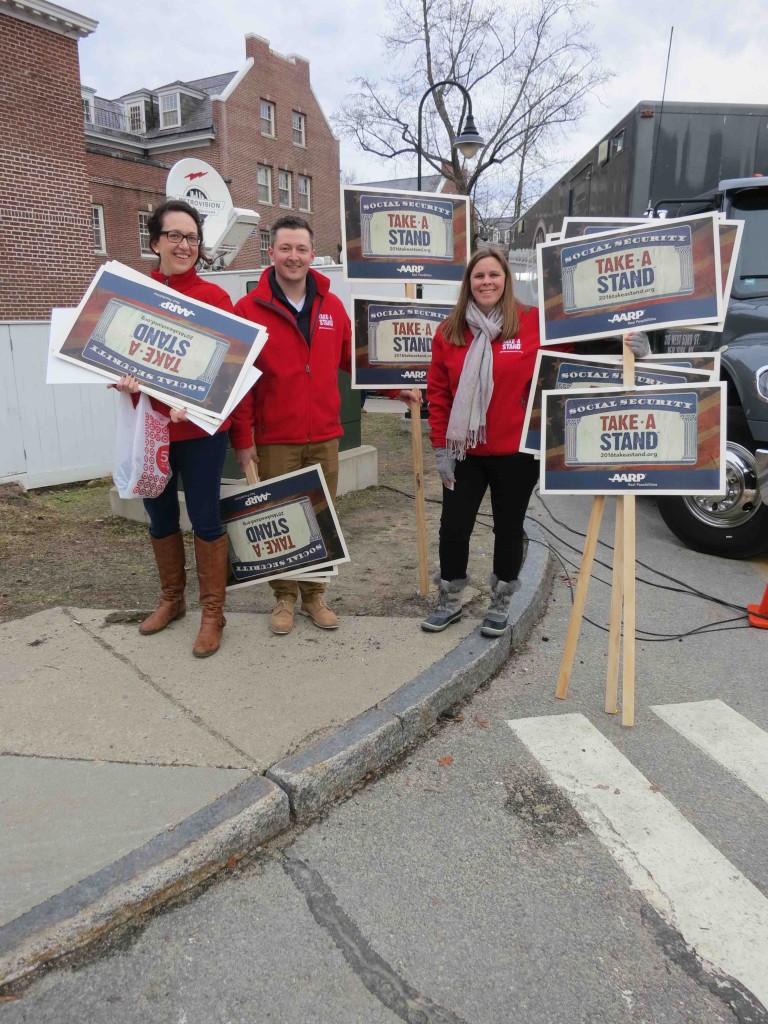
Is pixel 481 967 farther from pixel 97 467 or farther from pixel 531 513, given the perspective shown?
pixel 97 467

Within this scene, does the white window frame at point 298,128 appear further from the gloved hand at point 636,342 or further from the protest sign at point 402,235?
the gloved hand at point 636,342

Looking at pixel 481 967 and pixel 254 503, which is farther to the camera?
pixel 254 503

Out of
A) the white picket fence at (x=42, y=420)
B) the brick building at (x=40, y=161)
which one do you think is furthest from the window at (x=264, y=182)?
the white picket fence at (x=42, y=420)

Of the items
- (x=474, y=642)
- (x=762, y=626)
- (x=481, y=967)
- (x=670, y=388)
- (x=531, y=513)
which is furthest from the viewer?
(x=531, y=513)

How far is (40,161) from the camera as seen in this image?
44.4ft

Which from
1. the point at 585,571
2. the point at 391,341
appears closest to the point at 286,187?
the point at 391,341

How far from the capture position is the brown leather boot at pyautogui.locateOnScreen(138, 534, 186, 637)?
382 cm

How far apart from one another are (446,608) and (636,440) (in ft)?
4.59

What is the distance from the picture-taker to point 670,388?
3193mm

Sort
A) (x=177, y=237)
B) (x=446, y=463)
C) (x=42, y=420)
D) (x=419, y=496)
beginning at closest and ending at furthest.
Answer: (x=177, y=237)
(x=446, y=463)
(x=419, y=496)
(x=42, y=420)

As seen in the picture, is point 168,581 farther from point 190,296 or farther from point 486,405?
point 486,405

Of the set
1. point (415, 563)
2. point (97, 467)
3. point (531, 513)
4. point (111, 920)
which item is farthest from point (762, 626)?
point (97, 467)

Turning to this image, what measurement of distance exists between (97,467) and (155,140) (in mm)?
30066

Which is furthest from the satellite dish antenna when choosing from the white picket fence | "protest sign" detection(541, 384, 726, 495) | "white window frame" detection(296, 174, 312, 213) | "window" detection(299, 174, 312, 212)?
"window" detection(299, 174, 312, 212)
